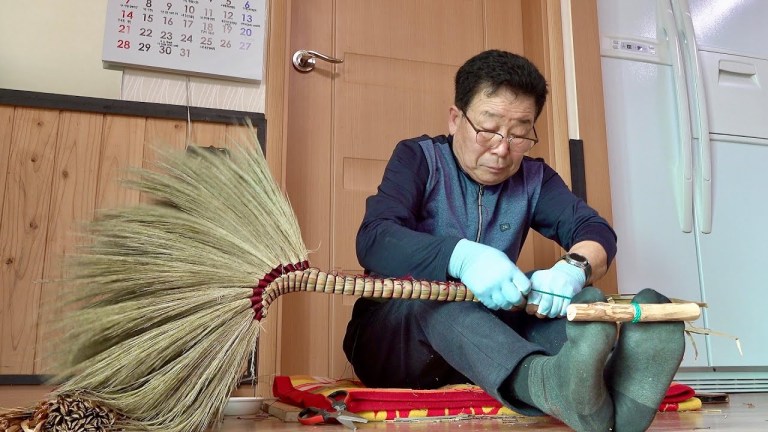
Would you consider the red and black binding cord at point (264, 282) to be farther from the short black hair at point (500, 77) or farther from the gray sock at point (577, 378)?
the short black hair at point (500, 77)

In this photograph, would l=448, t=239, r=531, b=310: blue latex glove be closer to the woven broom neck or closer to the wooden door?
the woven broom neck

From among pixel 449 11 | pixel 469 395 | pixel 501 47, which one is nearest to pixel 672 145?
pixel 501 47

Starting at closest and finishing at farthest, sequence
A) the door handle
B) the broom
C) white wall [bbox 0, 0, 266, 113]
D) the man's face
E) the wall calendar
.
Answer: the broom, the man's face, the wall calendar, the door handle, white wall [bbox 0, 0, 266, 113]

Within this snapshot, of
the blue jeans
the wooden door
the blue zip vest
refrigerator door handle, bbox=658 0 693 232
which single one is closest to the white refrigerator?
refrigerator door handle, bbox=658 0 693 232

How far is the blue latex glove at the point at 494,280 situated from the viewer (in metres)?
0.96

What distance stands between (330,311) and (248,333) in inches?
36.9

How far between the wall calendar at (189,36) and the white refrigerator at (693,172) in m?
1.11

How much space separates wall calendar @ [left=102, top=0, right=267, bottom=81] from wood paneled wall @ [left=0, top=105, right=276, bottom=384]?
0.17m

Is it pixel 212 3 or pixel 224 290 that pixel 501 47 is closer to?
pixel 212 3

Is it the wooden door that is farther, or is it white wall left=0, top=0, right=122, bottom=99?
white wall left=0, top=0, right=122, bottom=99

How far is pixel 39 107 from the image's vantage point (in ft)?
5.68

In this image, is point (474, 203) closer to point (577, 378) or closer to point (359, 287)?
point (359, 287)

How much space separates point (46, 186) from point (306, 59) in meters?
0.79

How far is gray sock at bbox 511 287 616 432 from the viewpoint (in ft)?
2.44
